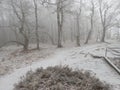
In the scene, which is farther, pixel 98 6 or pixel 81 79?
pixel 98 6

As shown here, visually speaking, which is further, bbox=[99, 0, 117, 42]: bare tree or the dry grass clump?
bbox=[99, 0, 117, 42]: bare tree

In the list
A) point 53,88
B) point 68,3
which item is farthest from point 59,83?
point 68,3

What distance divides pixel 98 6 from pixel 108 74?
1980 cm

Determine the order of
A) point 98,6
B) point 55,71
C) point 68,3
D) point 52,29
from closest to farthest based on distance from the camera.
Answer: point 55,71, point 68,3, point 98,6, point 52,29

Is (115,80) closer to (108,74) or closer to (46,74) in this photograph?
(108,74)

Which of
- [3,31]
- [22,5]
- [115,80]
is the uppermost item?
Result: [22,5]

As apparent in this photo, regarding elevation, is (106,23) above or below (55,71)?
above

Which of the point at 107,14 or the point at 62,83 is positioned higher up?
the point at 107,14

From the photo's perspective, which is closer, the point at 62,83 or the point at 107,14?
the point at 62,83

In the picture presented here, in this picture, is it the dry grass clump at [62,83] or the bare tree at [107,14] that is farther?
the bare tree at [107,14]

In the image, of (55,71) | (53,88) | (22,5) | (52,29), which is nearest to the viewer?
(53,88)

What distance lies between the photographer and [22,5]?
1608 centimetres

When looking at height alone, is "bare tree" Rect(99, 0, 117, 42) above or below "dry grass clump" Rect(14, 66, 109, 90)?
above

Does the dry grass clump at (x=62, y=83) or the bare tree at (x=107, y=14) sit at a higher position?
the bare tree at (x=107, y=14)
